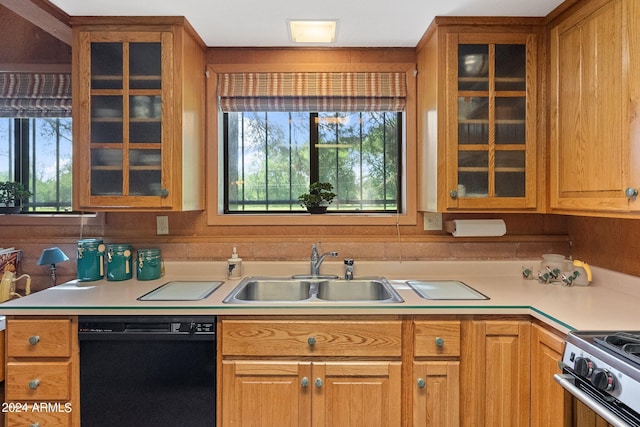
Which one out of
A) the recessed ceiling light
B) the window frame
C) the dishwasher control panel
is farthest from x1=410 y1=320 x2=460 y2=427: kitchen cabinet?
the recessed ceiling light

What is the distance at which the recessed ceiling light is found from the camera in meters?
2.09

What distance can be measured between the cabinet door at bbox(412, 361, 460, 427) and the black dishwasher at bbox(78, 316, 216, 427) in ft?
2.98

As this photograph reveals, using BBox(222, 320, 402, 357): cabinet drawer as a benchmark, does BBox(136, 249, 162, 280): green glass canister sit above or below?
above

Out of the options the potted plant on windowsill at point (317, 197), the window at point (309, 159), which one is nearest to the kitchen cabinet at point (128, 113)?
the window at point (309, 159)

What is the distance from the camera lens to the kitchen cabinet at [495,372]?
5.68 ft

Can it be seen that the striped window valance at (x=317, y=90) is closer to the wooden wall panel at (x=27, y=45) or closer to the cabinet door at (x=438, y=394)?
the wooden wall panel at (x=27, y=45)

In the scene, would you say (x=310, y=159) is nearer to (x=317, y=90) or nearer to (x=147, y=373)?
(x=317, y=90)

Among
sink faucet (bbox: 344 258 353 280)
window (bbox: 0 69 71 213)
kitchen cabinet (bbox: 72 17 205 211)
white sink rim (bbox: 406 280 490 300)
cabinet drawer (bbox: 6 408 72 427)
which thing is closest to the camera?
cabinet drawer (bbox: 6 408 72 427)

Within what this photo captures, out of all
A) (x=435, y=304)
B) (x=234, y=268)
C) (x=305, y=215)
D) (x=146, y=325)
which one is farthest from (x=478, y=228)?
(x=146, y=325)

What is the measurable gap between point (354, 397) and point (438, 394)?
1.20 feet

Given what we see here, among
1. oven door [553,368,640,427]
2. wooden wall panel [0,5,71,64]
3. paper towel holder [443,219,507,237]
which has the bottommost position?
oven door [553,368,640,427]

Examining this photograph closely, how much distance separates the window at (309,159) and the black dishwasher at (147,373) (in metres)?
1.01

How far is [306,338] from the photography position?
1749 mm

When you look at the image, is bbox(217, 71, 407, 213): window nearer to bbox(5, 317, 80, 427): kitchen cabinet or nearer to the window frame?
the window frame
